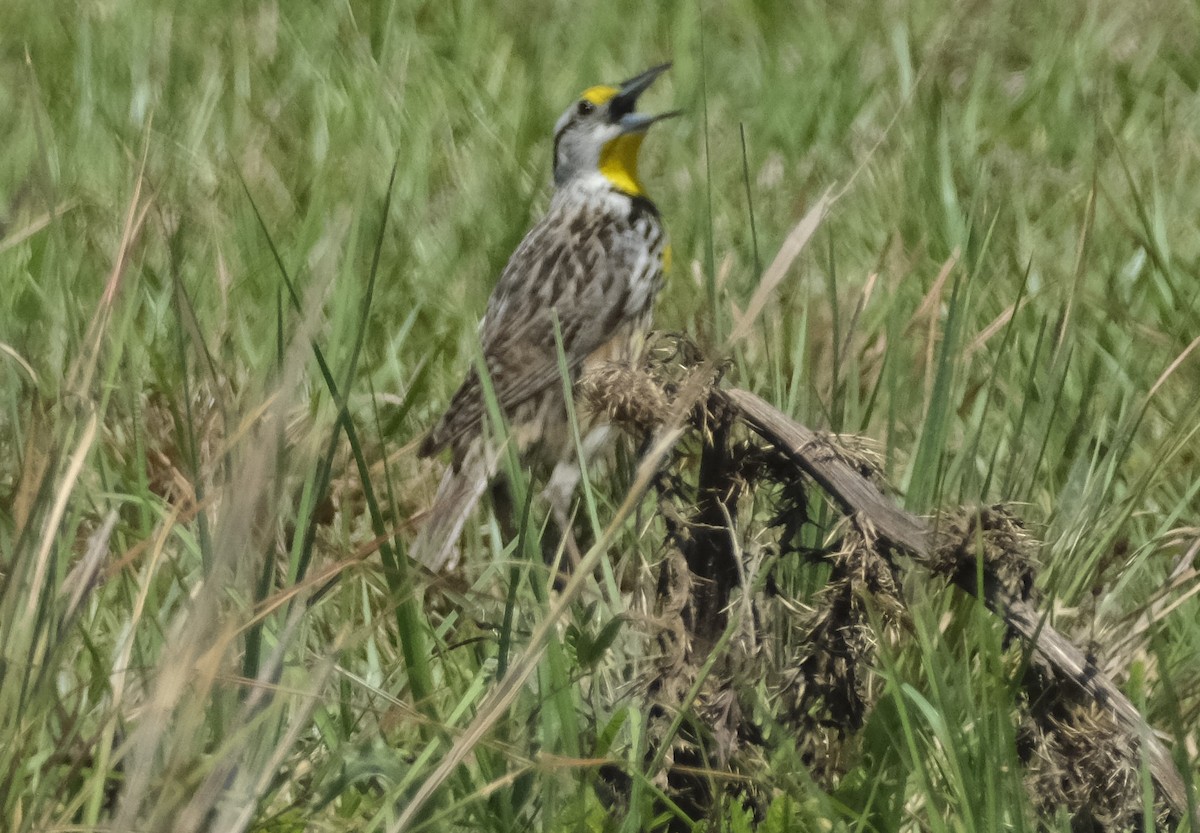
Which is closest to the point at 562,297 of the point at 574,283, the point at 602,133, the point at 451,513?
the point at 574,283

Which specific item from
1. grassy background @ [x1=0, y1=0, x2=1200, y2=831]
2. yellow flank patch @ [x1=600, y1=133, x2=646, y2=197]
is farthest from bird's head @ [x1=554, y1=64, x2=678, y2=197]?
grassy background @ [x1=0, y1=0, x2=1200, y2=831]

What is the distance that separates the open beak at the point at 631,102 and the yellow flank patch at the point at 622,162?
6 cm

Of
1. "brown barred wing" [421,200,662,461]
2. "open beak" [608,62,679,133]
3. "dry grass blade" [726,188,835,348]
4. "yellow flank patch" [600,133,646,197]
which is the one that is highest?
"dry grass blade" [726,188,835,348]

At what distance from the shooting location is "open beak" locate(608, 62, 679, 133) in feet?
19.3

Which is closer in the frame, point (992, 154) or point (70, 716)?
point (70, 716)

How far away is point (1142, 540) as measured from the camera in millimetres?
3404

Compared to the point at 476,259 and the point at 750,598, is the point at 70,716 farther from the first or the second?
the point at 476,259

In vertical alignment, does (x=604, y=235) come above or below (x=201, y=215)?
below

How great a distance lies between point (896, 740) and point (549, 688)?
48cm

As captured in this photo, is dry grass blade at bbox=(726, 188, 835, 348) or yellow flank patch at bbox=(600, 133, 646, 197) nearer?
dry grass blade at bbox=(726, 188, 835, 348)

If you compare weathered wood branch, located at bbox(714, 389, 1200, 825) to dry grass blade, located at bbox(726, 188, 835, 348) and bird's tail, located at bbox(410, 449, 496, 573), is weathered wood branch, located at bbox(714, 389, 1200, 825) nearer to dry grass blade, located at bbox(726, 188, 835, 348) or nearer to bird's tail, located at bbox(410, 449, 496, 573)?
dry grass blade, located at bbox(726, 188, 835, 348)

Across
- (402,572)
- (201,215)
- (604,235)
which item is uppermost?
(402,572)

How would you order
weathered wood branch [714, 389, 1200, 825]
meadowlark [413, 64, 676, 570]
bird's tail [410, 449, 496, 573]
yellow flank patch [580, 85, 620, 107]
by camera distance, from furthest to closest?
yellow flank patch [580, 85, 620, 107]
meadowlark [413, 64, 676, 570]
bird's tail [410, 449, 496, 573]
weathered wood branch [714, 389, 1200, 825]

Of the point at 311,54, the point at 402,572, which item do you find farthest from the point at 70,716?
the point at 311,54
